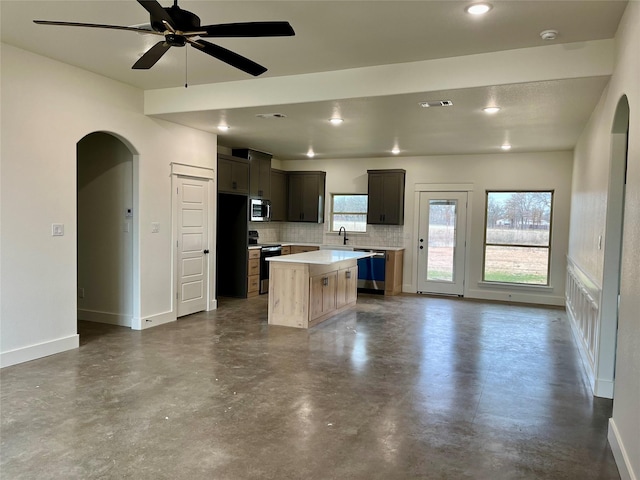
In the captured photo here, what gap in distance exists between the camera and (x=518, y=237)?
8.07 metres

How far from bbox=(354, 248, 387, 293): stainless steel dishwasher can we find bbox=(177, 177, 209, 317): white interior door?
3168 millimetres

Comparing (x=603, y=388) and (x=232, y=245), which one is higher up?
(x=232, y=245)

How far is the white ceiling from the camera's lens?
3168mm

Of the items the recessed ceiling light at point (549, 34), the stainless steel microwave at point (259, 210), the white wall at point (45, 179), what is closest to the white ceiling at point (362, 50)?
the recessed ceiling light at point (549, 34)

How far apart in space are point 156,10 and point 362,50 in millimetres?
2059

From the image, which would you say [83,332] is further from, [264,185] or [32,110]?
[264,185]

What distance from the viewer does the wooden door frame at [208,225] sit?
5.97 meters

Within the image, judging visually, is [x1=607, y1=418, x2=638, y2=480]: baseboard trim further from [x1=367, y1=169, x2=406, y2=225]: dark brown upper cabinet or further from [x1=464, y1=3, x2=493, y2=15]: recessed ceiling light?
[x1=367, y1=169, x2=406, y2=225]: dark brown upper cabinet

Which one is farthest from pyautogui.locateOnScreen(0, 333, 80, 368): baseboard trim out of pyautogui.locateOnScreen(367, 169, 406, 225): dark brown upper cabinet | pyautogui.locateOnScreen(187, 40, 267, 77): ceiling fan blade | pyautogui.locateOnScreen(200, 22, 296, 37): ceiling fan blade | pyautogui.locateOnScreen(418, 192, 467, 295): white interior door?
pyautogui.locateOnScreen(418, 192, 467, 295): white interior door

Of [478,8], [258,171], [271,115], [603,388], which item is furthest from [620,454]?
[258,171]

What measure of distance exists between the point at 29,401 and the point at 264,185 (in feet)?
18.5

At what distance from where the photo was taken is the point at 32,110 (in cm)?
423

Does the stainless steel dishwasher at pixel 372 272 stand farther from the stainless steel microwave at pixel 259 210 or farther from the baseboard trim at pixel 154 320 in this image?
the baseboard trim at pixel 154 320

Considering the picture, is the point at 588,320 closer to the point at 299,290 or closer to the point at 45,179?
the point at 299,290
